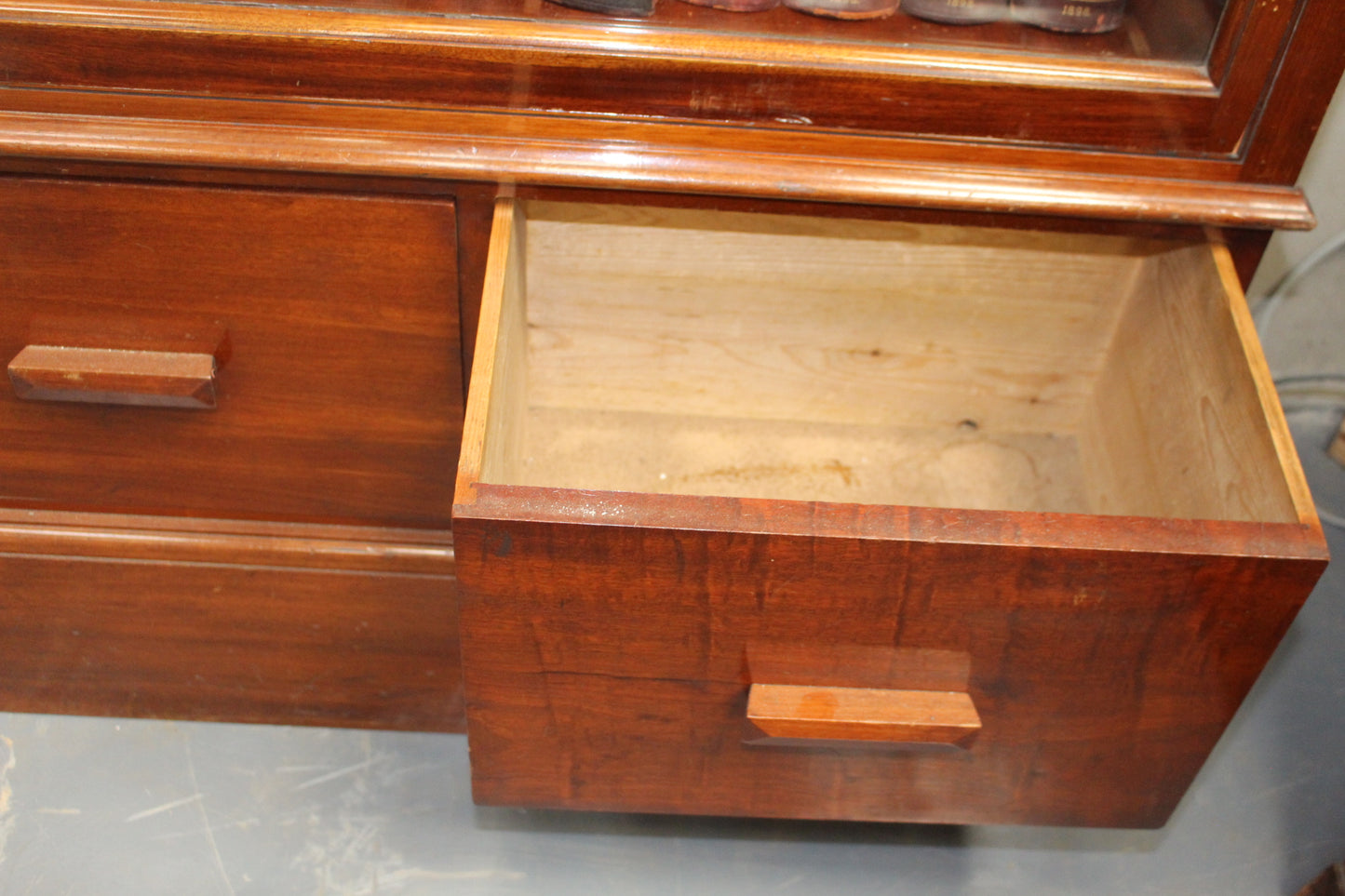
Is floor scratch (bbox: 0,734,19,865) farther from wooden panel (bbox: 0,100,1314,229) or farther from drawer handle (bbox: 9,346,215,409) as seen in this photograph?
wooden panel (bbox: 0,100,1314,229)

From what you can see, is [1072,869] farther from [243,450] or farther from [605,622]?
[243,450]

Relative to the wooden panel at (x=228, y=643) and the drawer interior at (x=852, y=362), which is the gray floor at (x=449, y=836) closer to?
the wooden panel at (x=228, y=643)

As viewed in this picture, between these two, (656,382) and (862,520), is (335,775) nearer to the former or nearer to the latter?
(656,382)

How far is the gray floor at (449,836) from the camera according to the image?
86 centimetres

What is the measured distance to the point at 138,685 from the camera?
945mm

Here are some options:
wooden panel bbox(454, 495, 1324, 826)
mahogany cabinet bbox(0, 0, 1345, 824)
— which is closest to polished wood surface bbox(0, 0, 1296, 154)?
mahogany cabinet bbox(0, 0, 1345, 824)

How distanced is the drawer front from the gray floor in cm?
22

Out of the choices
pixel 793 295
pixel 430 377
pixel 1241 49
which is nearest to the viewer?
pixel 1241 49


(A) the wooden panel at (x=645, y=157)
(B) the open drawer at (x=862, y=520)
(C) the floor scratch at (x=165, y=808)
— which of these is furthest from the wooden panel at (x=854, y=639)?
(C) the floor scratch at (x=165, y=808)

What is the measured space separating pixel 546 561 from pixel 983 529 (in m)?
0.22

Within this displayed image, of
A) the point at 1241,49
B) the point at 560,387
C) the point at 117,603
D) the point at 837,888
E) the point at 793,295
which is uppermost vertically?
the point at 1241,49

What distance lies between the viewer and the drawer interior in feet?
2.79

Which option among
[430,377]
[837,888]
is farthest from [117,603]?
[837,888]

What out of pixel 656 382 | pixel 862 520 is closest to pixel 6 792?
pixel 656 382
